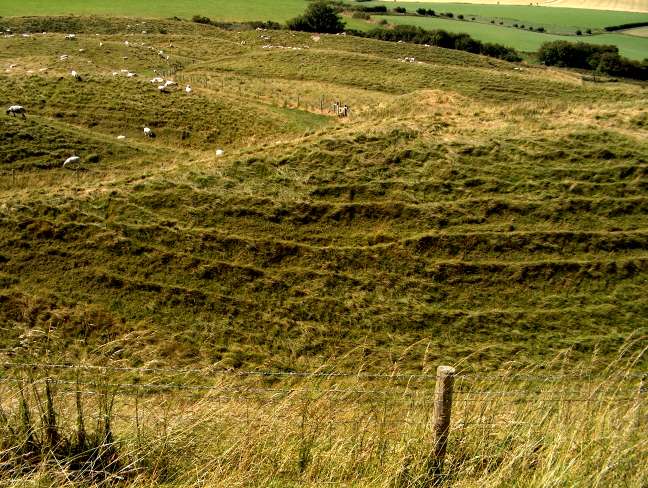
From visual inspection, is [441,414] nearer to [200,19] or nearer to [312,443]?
[312,443]

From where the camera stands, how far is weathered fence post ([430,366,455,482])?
19.4ft

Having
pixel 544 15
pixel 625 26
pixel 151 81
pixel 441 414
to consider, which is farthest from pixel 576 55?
pixel 441 414

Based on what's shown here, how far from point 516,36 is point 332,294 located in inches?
3828

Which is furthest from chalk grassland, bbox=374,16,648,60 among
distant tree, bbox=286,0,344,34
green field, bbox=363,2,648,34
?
distant tree, bbox=286,0,344,34

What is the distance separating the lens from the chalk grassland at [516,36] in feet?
305

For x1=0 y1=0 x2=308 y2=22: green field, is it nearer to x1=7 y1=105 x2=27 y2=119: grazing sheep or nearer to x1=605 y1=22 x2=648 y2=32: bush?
x1=605 y1=22 x2=648 y2=32: bush

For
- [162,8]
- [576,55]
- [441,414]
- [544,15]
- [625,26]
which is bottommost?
[441,414]

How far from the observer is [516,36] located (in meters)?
102

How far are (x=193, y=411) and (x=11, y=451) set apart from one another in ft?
6.47

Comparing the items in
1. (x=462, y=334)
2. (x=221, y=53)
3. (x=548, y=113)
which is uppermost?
(x=221, y=53)

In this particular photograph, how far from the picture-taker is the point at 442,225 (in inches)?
904

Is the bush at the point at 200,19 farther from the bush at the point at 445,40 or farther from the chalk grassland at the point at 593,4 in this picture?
the chalk grassland at the point at 593,4

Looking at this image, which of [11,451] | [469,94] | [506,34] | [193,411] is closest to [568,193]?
[193,411]

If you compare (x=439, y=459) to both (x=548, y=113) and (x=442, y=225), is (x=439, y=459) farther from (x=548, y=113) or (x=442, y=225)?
(x=548, y=113)
